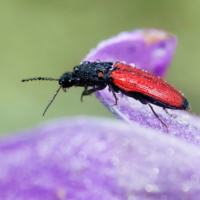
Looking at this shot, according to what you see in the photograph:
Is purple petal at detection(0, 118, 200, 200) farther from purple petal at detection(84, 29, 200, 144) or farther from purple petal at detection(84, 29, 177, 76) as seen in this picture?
purple petal at detection(84, 29, 177, 76)

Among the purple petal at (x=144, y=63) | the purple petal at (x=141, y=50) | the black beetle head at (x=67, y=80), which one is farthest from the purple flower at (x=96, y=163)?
the black beetle head at (x=67, y=80)

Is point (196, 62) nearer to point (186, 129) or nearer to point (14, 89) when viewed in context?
point (14, 89)

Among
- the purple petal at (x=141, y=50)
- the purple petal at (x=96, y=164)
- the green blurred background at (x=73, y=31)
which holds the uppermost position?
the green blurred background at (x=73, y=31)

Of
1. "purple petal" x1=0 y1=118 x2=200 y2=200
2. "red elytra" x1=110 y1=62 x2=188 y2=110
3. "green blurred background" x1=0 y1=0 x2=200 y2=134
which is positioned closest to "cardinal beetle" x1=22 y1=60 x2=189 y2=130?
"red elytra" x1=110 y1=62 x2=188 y2=110

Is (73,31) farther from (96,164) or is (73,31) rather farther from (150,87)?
(96,164)

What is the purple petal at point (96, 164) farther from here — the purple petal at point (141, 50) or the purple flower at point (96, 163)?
the purple petal at point (141, 50)

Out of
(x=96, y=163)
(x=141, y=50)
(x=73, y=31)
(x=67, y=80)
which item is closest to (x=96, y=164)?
(x=96, y=163)
